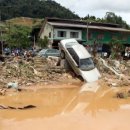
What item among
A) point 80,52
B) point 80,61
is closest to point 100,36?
point 80,52

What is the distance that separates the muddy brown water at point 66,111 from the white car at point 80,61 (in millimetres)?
3823

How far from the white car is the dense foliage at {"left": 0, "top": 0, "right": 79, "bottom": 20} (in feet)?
199

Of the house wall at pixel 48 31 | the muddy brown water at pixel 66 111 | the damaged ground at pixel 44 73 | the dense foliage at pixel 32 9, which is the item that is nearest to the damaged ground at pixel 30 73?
the damaged ground at pixel 44 73

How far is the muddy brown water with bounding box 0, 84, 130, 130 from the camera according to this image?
14102 mm

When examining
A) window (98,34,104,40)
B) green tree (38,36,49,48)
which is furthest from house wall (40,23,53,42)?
window (98,34,104,40)

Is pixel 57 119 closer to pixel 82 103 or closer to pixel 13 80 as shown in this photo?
pixel 82 103

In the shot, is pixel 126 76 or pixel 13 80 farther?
pixel 126 76

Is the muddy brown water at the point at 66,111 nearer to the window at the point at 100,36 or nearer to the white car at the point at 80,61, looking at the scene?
the white car at the point at 80,61

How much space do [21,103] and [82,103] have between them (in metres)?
2.81

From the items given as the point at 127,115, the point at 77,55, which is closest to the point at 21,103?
the point at 127,115

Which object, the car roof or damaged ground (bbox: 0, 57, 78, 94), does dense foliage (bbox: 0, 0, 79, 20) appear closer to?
damaged ground (bbox: 0, 57, 78, 94)

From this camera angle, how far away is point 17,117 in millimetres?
15484

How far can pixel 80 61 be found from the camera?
28.0 m

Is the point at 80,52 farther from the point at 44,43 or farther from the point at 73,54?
the point at 44,43
